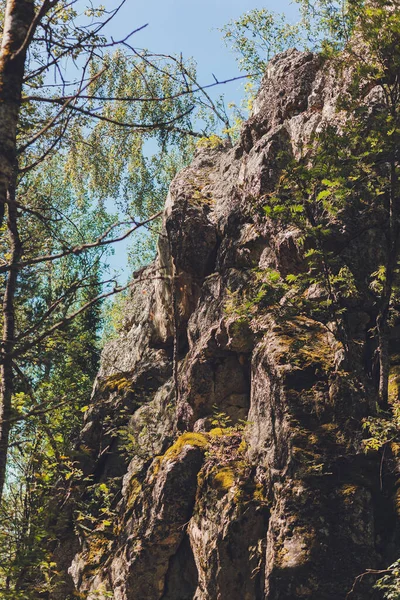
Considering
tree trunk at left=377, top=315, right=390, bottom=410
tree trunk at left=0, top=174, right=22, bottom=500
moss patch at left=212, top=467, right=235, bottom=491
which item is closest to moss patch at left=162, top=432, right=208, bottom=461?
moss patch at left=212, top=467, right=235, bottom=491

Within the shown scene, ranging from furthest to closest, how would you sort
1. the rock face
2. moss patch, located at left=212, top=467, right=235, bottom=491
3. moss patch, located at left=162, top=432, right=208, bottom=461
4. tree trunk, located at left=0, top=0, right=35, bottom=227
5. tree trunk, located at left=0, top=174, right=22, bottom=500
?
moss patch, located at left=162, top=432, right=208, bottom=461 → moss patch, located at left=212, top=467, right=235, bottom=491 → the rock face → tree trunk, located at left=0, top=174, right=22, bottom=500 → tree trunk, located at left=0, top=0, right=35, bottom=227

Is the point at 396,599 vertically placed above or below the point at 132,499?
below

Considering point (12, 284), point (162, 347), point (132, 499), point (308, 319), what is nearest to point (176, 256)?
point (162, 347)

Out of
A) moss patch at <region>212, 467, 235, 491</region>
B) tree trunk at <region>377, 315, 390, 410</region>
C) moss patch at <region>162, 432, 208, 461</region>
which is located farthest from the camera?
moss patch at <region>162, 432, 208, 461</region>

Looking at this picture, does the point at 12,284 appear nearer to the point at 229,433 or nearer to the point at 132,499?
the point at 229,433

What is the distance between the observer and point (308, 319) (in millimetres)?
9141

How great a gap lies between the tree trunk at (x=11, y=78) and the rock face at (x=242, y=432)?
2.87m

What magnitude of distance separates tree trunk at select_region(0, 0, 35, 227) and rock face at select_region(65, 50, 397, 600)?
287 cm

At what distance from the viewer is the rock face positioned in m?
6.97

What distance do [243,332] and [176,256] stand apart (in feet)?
9.38

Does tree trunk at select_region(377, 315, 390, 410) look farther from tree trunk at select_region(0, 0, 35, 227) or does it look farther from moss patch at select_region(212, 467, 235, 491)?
tree trunk at select_region(0, 0, 35, 227)

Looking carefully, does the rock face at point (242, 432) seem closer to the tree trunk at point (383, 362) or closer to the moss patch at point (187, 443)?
the moss patch at point (187, 443)

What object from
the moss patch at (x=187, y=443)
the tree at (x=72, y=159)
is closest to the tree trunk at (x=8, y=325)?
the tree at (x=72, y=159)

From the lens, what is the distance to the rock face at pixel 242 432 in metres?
6.97
